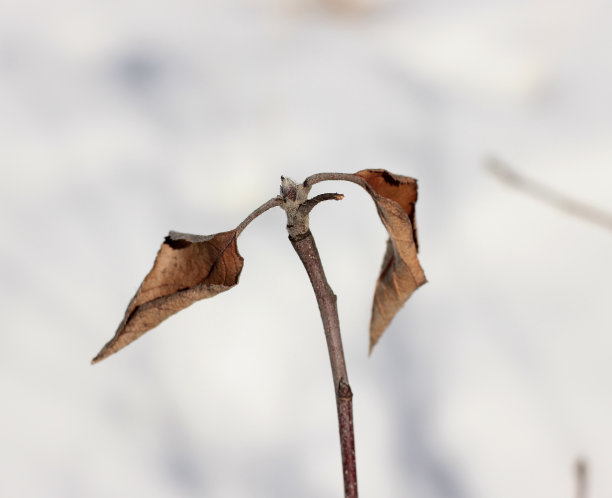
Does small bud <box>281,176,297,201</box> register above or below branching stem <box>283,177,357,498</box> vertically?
above

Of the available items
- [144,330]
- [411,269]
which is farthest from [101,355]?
[411,269]

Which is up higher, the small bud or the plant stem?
the small bud

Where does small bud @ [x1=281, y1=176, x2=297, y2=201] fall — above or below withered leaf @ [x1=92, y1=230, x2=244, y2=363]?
above
